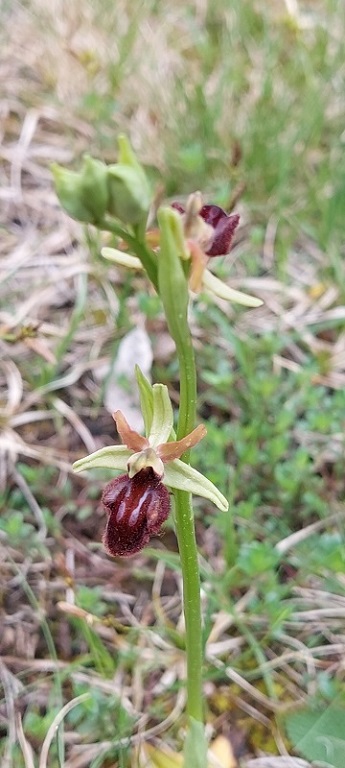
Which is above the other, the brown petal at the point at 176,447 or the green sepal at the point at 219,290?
the green sepal at the point at 219,290

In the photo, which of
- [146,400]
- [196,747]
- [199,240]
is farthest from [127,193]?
[196,747]

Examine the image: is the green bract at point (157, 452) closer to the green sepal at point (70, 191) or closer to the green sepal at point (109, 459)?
the green sepal at point (109, 459)

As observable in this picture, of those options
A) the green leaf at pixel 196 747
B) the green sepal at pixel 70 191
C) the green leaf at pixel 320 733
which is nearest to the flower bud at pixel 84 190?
the green sepal at pixel 70 191

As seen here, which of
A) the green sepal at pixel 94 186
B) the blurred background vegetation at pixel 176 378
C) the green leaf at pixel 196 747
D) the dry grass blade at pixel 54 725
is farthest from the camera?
the blurred background vegetation at pixel 176 378

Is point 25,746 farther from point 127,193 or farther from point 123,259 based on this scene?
point 127,193

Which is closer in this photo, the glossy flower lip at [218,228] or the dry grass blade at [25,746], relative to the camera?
the glossy flower lip at [218,228]

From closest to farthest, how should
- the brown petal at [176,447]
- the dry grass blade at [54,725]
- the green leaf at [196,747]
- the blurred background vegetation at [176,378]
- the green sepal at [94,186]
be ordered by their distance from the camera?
the green sepal at [94,186], the brown petal at [176,447], the green leaf at [196,747], the dry grass blade at [54,725], the blurred background vegetation at [176,378]

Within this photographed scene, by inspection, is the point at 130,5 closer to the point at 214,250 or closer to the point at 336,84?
the point at 336,84
